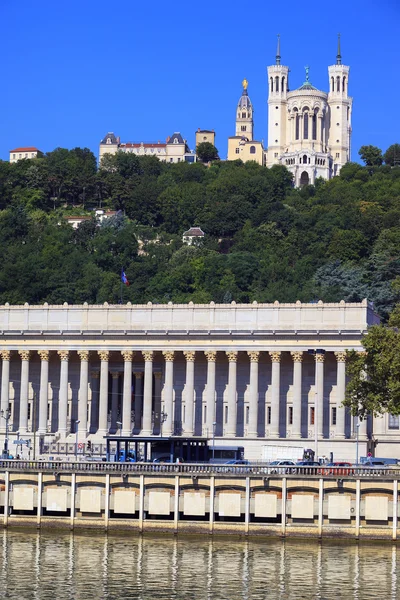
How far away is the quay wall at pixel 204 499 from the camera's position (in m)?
100

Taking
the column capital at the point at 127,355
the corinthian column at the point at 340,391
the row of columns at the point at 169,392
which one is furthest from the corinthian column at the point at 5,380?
the corinthian column at the point at 340,391

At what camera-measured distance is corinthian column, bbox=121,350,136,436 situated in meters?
141

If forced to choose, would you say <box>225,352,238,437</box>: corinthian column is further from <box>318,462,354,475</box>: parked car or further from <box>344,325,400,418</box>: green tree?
<box>318,462,354,475</box>: parked car

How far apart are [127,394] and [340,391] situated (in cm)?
1883

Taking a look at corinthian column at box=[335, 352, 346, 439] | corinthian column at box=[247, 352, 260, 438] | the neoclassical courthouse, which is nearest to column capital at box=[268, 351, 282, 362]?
the neoclassical courthouse

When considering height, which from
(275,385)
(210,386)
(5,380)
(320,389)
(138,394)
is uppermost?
(5,380)

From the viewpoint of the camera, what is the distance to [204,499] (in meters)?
102

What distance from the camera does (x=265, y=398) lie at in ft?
460

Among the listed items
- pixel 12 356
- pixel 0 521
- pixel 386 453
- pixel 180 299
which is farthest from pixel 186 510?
pixel 180 299

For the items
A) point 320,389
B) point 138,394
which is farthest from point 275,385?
point 138,394

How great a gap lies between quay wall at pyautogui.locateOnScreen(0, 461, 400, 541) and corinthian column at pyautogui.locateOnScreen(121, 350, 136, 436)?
35923 millimetres

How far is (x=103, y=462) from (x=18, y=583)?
18933 mm

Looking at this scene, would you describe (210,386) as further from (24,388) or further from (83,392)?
(24,388)

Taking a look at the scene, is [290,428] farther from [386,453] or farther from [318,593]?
[318,593]
